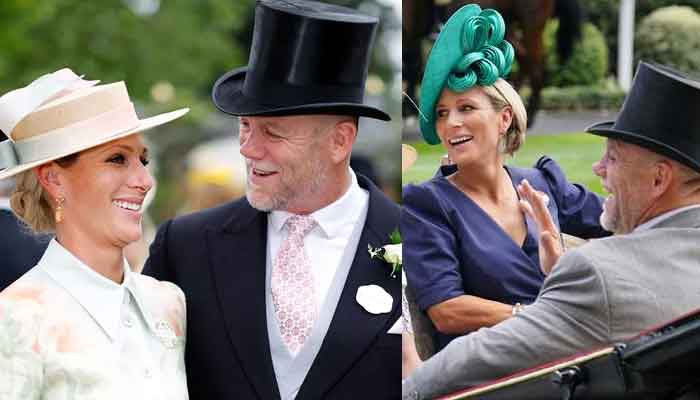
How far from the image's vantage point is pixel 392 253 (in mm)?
3412

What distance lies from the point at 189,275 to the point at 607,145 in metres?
1.27

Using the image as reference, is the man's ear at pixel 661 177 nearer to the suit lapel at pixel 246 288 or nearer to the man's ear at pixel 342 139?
the man's ear at pixel 342 139

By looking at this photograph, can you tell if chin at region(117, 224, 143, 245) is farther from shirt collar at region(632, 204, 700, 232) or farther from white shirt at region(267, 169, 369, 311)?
shirt collar at region(632, 204, 700, 232)

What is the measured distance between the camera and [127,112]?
11.0 ft

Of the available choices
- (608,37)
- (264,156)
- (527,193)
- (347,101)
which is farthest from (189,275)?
(608,37)

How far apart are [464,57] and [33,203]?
1232mm

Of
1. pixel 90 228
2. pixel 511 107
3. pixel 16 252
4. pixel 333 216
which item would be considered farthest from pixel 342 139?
pixel 16 252

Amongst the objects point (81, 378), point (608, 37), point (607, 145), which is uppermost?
point (608, 37)

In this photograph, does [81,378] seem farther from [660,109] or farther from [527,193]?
[660,109]

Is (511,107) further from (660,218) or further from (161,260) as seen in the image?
(161,260)

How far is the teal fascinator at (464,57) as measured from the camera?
2783mm

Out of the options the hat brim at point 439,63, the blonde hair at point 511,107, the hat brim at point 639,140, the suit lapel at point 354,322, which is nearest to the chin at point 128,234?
the suit lapel at point 354,322

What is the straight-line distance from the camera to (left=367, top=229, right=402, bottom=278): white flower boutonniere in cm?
342

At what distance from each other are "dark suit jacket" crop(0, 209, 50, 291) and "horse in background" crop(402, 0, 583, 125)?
158cm
